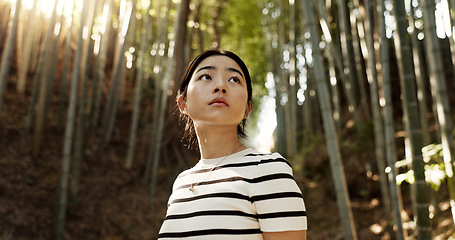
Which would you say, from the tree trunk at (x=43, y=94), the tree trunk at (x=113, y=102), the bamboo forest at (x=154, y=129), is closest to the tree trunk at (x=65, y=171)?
the bamboo forest at (x=154, y=129)

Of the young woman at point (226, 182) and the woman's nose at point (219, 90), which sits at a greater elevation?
the woman's nose at point (219, 90)

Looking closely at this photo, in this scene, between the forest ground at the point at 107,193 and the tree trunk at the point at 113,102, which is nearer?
the forest ground at the point at 107,193

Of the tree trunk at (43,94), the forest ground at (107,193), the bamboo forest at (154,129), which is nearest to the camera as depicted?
the bamboo forest at (154,129)

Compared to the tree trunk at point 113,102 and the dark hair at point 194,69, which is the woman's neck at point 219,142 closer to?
the dark hair at point 194,69

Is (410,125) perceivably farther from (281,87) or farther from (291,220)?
(281,87)

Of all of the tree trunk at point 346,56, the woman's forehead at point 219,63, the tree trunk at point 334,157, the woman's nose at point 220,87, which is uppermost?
the tree trunk at point 346,56

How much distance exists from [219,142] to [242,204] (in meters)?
0.22

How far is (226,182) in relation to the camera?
82cm

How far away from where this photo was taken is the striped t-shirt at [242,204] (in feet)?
2.43

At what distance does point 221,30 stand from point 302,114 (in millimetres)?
2662

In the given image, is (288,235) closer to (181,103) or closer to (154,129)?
(181,103)

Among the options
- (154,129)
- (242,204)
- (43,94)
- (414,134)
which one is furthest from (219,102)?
A: (154,129)

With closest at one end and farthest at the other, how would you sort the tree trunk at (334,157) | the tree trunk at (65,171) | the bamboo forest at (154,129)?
the tree trunk at (334,157) → the bamboo forest at (154,129) → the tree trunk at (65,171)

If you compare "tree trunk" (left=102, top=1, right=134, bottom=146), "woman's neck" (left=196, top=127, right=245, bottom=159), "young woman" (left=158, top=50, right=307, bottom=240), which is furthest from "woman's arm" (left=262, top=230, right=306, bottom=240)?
"tree trunk" (left=102, top=1, right=134, bottom=146)
